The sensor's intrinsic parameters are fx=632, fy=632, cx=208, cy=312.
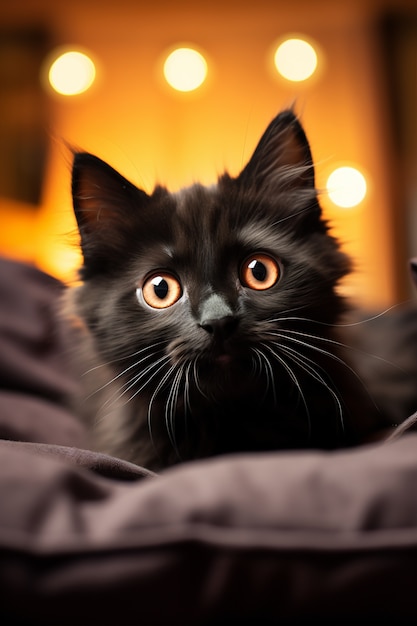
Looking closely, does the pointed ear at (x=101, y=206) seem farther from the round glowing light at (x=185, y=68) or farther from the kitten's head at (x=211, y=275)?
the round glowing light at (x=185, y=68)

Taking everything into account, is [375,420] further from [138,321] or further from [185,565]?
[185,565]

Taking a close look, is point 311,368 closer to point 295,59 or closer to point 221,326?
point 221,326

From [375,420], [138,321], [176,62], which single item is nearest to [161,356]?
[138,321]

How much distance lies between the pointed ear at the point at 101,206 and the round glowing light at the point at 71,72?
2.56m

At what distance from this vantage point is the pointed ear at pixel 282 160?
4.79 ft

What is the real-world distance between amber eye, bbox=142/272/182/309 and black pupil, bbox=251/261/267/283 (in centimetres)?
16

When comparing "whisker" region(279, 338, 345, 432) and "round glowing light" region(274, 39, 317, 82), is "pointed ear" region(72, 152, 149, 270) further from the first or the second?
"round glowing light" region(274, 39, 317, 82)

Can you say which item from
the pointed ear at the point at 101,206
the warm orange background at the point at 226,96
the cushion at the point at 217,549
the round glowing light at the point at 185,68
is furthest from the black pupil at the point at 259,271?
the warm orange background at the point at 226,96

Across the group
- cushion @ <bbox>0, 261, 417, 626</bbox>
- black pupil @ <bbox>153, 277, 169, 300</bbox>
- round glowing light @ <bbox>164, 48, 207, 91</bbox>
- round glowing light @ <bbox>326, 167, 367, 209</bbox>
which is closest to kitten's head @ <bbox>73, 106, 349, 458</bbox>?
black pupil @ <bbox>153, 277, 169, 300</bbox>

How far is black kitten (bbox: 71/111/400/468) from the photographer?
1229mm

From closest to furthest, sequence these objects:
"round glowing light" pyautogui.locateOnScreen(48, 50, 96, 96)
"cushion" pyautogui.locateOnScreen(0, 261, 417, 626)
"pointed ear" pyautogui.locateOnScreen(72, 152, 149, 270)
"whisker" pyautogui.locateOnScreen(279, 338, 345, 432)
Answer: "cushion" pyautogui.locateOnScreen(0, 261, 417, 626), "whisker" pyautogui.locateOnScreen(279, 338, 345, 432), "pointed ear" pyautogui.locateOnScreen(72, 152, 149, 270), "round glowing light" pyautogui.locateOnScreen(48, 50, 96, 96)

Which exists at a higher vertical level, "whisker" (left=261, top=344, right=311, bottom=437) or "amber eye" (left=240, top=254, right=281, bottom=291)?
"amber eye" (left=240, top=254, right=281, bottom=291)

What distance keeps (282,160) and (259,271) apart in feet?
1.13

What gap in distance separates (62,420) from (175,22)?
374 centimetres
